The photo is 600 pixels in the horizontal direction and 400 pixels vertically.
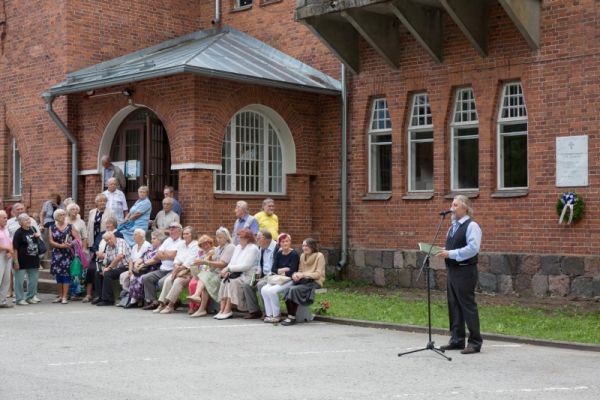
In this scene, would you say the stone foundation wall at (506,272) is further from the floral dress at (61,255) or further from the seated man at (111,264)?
the floral dress at (61,255)

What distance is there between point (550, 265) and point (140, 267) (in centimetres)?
713

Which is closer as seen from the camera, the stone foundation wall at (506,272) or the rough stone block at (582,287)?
the rough stone block at (582,287)

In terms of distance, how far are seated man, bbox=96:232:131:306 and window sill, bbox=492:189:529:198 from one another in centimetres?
682

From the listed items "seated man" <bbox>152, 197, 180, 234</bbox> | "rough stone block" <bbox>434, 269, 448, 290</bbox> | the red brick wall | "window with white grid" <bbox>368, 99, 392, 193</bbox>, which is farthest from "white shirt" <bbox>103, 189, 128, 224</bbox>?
"rough stone block" <bbox>434, 269, 448, 290</bbox>

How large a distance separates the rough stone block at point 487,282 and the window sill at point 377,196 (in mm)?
2785

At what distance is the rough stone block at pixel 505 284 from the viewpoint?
1698cm

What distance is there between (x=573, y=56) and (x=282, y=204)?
7.01 metres

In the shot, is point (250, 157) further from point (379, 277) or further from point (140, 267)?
point (140, 267)

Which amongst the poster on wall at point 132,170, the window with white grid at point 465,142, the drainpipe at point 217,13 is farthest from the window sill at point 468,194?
the drainpipe at point 217,13

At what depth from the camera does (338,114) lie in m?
20.3

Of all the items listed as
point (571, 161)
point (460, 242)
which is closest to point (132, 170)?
point (571, 161)

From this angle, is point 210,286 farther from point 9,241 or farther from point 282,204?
point 282,204

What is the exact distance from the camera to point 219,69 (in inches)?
711

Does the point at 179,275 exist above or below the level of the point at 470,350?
above
